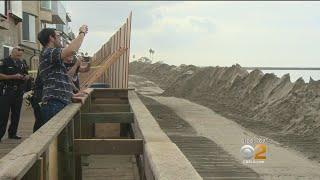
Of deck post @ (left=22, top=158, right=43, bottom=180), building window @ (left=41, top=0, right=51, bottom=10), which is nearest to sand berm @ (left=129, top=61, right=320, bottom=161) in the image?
deck post @ (left=22, top=158, right=43, bottom=180)

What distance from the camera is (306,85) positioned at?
64.3 ft

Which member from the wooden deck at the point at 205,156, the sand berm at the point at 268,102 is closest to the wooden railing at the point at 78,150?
the wooden deck at the point at 205,156

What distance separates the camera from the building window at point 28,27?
4136 cm

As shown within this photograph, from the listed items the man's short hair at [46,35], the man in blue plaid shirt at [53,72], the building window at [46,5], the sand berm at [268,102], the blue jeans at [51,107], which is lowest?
the sand berm at [268,102]

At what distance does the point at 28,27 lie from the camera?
140 ft

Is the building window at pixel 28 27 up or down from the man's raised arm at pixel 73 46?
up

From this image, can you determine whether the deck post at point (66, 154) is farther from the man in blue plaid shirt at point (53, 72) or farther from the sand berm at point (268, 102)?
the sand berm at point (268, 102)

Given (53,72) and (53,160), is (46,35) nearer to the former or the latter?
(53,72)

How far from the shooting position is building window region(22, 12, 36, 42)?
4136 cm

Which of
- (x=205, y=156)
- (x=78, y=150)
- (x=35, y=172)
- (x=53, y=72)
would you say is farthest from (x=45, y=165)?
(x=205, y=156)

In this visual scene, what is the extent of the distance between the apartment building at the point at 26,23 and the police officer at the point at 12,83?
184 inches

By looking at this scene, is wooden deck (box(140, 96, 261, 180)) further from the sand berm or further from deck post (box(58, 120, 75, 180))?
deck post (box(58, 120, 75, 180))

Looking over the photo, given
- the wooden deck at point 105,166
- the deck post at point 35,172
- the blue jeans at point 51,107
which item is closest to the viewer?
the deck post at point 35,172

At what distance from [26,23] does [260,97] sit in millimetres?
24055
